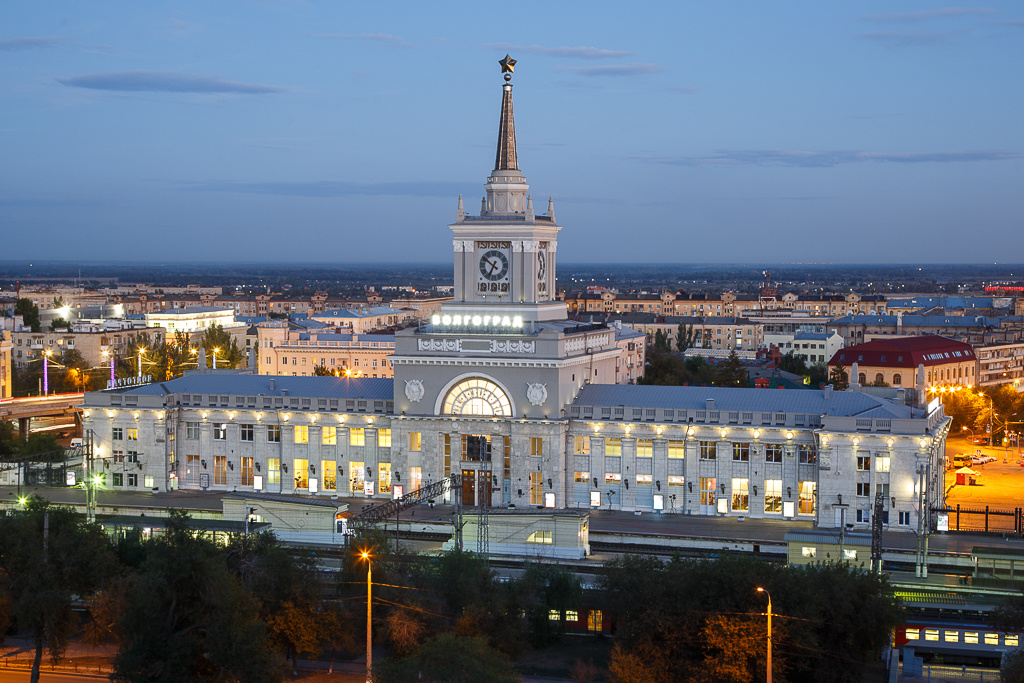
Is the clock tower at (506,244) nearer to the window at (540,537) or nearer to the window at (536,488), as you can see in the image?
the window at (536,488)

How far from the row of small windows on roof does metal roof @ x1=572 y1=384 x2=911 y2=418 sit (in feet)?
2.02

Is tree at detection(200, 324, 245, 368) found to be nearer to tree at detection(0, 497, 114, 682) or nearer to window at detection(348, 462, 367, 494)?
window at detection(348, 462, 367, 494)

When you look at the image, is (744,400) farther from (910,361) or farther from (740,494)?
(910,361)

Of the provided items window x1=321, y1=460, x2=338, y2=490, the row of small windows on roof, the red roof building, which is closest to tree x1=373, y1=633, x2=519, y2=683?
the row of small windows on roof

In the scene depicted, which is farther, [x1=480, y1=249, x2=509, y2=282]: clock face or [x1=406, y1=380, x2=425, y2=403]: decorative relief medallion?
[x1=480, y1=249, x2=509, y2=282]: clock face

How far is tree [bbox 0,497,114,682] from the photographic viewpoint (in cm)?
5775

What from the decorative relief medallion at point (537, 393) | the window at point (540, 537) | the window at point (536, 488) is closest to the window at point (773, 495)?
the window at point (536, 488)

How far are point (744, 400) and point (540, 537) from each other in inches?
762

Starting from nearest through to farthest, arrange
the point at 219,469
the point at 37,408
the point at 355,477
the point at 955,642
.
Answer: the point at 955,642
the point at 355,477
the point at 219,469
the point at 37,408

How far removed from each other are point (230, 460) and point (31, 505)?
26950mm

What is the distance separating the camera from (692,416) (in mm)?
83188

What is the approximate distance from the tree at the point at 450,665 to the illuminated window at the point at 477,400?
34.0 metres

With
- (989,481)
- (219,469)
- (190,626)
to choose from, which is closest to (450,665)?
(190,626)

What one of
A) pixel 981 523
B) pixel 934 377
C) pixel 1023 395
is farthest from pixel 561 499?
pixel 934 377
